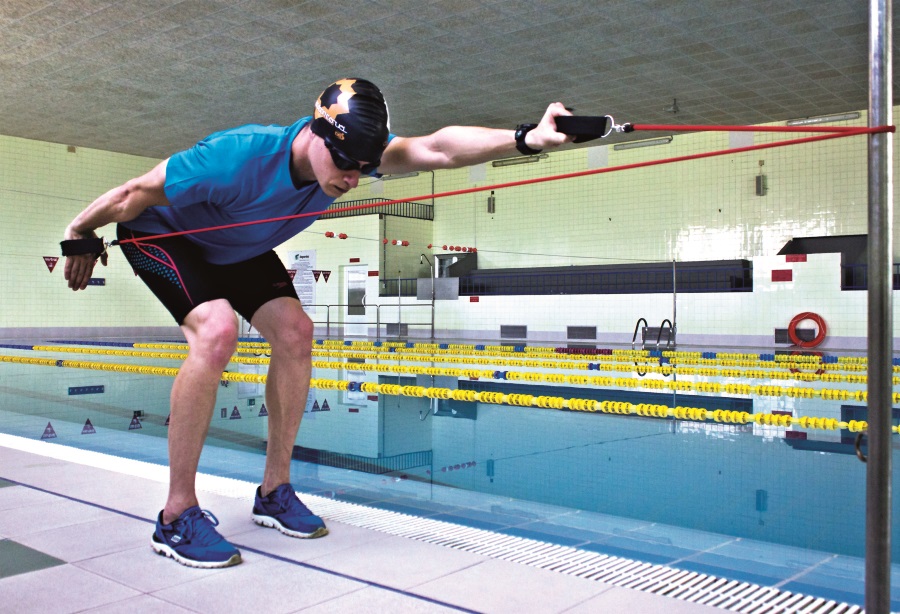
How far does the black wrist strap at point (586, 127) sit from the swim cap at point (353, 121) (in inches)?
26.1

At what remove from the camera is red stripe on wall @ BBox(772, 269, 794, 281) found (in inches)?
552

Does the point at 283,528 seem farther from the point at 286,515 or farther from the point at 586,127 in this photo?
the point at 586,127

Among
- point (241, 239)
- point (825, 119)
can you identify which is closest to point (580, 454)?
point (241, 239)

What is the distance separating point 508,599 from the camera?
1684 mm

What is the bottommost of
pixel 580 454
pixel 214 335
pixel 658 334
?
pixel 580 454

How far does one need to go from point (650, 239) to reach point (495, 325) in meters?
3.99

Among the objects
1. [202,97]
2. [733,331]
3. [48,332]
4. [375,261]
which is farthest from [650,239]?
[48,332]

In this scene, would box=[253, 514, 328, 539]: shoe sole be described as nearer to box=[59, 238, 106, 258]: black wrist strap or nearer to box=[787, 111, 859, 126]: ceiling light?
box=[59, 238, 106, 258]: black wrist strap

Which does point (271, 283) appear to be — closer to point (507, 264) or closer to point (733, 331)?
point (733, 331)

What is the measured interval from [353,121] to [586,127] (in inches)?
30.1

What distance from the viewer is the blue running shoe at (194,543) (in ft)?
6.43

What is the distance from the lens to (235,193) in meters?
2.18

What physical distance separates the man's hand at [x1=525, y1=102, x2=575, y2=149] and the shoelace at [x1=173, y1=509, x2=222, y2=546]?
130 centimetres

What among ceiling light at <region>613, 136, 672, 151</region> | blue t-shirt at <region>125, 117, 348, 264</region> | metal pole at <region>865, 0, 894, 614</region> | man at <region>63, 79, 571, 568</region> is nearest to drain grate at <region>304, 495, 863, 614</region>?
man at <region>63, 79, 571, 568</region>
